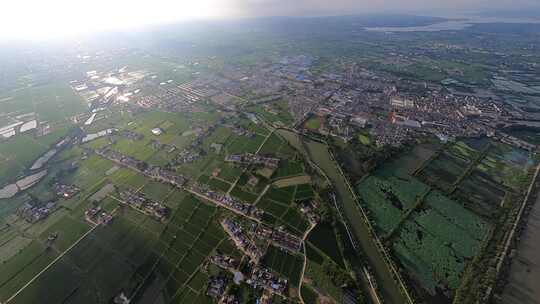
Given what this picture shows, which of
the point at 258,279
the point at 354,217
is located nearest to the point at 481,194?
the point at 354,217

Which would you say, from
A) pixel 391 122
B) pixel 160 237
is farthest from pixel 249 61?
pixel 160 237

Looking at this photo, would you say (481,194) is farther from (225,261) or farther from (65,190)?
(65,190)

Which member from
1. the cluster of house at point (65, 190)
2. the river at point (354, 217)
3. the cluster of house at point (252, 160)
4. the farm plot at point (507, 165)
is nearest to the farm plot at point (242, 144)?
the cluster of house at point (252, 160)

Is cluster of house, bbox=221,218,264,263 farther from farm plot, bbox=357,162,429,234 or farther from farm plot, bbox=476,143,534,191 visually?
farm plot, bbox=476,143,534,191

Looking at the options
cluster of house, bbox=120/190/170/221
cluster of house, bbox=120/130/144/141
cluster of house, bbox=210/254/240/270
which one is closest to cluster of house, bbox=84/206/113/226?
cluster of house, bbox=120/190/170/221

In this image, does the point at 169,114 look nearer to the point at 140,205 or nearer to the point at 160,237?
the point at 140,205

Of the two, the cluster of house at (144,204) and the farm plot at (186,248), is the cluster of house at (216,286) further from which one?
the cluster of house at (144,204)
